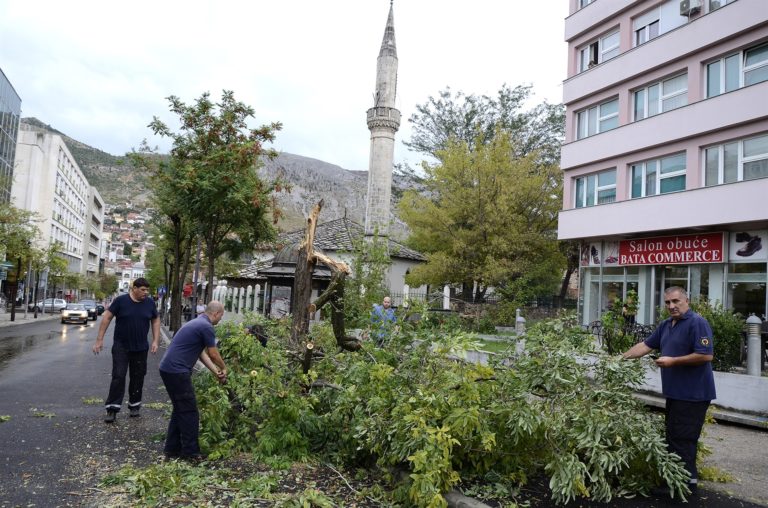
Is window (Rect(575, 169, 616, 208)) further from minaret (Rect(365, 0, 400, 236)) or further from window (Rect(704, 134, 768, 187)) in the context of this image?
minaret (Rect(365, 0, 400, 236))

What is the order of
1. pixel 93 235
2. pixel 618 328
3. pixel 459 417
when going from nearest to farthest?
pixel 459 417
pixel 618 328
pixel 93 235

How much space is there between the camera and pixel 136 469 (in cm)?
552

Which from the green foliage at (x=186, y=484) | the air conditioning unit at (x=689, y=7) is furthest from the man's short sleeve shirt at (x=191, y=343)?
the air conditioning unit at (x=689, y=7)

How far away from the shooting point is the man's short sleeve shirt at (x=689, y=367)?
5.16 m

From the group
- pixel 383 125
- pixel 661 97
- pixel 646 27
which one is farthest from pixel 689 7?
pixel 383 125

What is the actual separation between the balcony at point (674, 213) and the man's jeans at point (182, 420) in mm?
18113

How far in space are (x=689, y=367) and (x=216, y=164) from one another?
576 inches

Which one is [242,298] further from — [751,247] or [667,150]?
[751,247]

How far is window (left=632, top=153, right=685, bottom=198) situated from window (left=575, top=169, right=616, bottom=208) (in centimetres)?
107

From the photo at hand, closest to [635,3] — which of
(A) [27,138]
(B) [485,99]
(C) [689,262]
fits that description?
(C) [689,262]

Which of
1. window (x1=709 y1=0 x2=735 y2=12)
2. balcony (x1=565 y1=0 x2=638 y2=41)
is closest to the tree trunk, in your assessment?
window (x1=709 y1=0 x2=735 y2=12)

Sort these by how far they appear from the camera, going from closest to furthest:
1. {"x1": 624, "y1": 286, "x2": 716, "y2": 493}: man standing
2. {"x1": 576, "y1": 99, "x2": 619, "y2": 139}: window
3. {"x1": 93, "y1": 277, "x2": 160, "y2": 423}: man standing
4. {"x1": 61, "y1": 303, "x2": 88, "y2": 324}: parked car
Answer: {"x1": 624, "y1": 286, "x2": 716, "y2": 493}: man standing
{"x1": 93, "y1": 277, "x2": 160, "y2": 423}: man standing
{"x1": 576, "y1": 99, "x2": 619, "y2": 139}: window
{"x1": 61, "y1": 303, "x2": 88, "y2": 324}: parked car

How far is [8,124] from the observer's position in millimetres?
51844

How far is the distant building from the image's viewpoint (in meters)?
49.4
